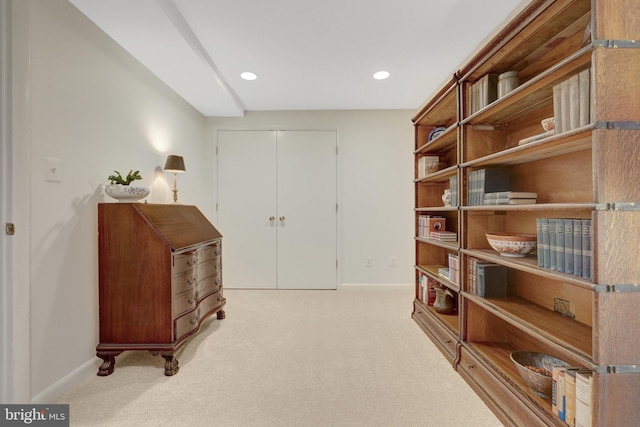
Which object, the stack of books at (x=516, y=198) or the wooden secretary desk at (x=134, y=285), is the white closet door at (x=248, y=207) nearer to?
the wooden secretary desk at (x=134, y=285)

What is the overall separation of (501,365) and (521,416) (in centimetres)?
28

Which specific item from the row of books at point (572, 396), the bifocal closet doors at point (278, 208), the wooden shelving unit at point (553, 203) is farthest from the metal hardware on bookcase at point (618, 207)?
the bifocal closet doors at point (278, 208)

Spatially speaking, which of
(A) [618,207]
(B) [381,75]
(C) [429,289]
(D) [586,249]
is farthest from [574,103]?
(B) [381,75]

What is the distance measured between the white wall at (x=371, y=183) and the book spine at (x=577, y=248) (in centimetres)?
256

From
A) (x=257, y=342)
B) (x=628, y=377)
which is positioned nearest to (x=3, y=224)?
(x=257, y=342)

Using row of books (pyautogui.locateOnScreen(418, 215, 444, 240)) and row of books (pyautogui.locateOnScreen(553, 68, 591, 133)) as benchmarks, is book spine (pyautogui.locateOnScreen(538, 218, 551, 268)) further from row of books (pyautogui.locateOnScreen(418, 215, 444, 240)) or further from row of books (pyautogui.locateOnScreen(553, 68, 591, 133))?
row of books (pyautogui.locateOnScreen(418, 215, 444, 240))

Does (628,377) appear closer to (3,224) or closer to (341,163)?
(3,224)

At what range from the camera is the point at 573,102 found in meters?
1.06

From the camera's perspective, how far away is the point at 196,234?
7.39 ft

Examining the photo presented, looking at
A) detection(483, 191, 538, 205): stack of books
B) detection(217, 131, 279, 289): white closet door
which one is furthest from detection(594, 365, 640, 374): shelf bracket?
detection(217, 131, 279, 289): white closet door

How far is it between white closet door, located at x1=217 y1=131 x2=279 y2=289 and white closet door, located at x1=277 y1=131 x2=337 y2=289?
0.50ft

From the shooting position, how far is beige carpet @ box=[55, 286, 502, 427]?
4.58 ft

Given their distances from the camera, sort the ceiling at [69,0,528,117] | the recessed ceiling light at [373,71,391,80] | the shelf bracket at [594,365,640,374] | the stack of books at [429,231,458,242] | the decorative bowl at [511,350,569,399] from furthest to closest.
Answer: the recessed ceiling light at [373,71,391,80], the stack of books at [429,231,458,242], the ceiling at [69,0,528,117], the decorative bowl at [511,350,569,399], the shelf bracket at [594,365,640,374]

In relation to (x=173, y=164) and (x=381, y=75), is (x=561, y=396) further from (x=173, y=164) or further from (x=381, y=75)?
(x=173, y=164)
